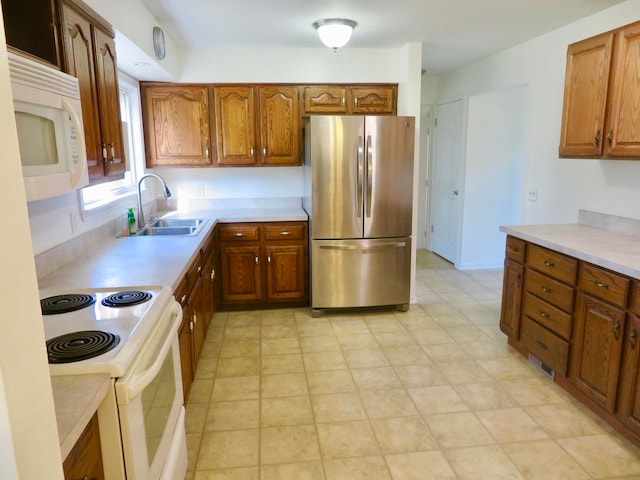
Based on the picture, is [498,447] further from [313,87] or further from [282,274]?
[313,87]

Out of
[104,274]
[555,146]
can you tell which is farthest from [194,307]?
[555,146]

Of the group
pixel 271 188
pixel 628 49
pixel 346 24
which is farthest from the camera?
pixel 271 188

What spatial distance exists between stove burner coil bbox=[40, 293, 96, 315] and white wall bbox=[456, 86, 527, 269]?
4.36m

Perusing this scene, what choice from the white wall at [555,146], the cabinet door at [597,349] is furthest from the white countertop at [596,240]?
the cabinet door at [597,349]

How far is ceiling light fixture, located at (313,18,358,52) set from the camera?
3.19 metres

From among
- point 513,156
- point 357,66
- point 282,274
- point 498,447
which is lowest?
point 498,447

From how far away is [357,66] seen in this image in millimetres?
4152

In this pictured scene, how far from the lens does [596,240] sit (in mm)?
2730

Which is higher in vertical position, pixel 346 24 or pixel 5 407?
pixel 346 24

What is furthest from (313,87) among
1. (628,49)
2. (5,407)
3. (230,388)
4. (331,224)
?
(5,407)

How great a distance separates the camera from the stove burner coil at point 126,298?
1.75 meters

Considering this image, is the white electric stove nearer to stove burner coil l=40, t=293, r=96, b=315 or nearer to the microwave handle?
stove burner coil l=40, t=293, r=96, b=315

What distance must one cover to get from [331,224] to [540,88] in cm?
214

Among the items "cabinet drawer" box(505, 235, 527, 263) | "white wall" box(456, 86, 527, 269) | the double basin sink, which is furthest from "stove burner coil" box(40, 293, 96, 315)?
"white wall" box(456, 86, 527, 269)
